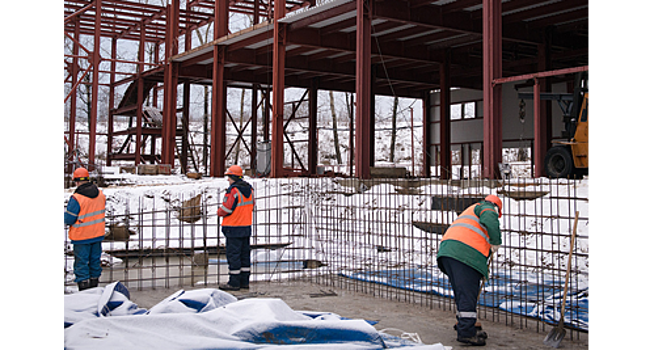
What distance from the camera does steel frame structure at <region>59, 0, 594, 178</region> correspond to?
15.3 meters

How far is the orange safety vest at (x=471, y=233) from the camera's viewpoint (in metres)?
5.62

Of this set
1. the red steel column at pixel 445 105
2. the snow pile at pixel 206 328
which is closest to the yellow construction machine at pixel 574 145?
the red steel column at pixel 445 105

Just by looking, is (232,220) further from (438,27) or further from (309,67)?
(309,67)

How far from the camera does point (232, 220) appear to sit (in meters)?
8.74

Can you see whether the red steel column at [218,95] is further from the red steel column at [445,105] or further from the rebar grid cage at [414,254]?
the red steel column at [445,105]

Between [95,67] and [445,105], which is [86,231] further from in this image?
[445,105]

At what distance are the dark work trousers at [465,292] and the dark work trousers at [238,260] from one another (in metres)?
4.23

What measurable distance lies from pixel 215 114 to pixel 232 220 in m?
12.5

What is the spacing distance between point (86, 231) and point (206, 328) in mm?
3862

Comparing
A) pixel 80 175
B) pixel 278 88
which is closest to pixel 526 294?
pixel 80 175

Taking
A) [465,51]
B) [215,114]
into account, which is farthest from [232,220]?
[465,51]

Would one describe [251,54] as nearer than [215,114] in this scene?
No

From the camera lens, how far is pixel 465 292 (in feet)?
18.4
